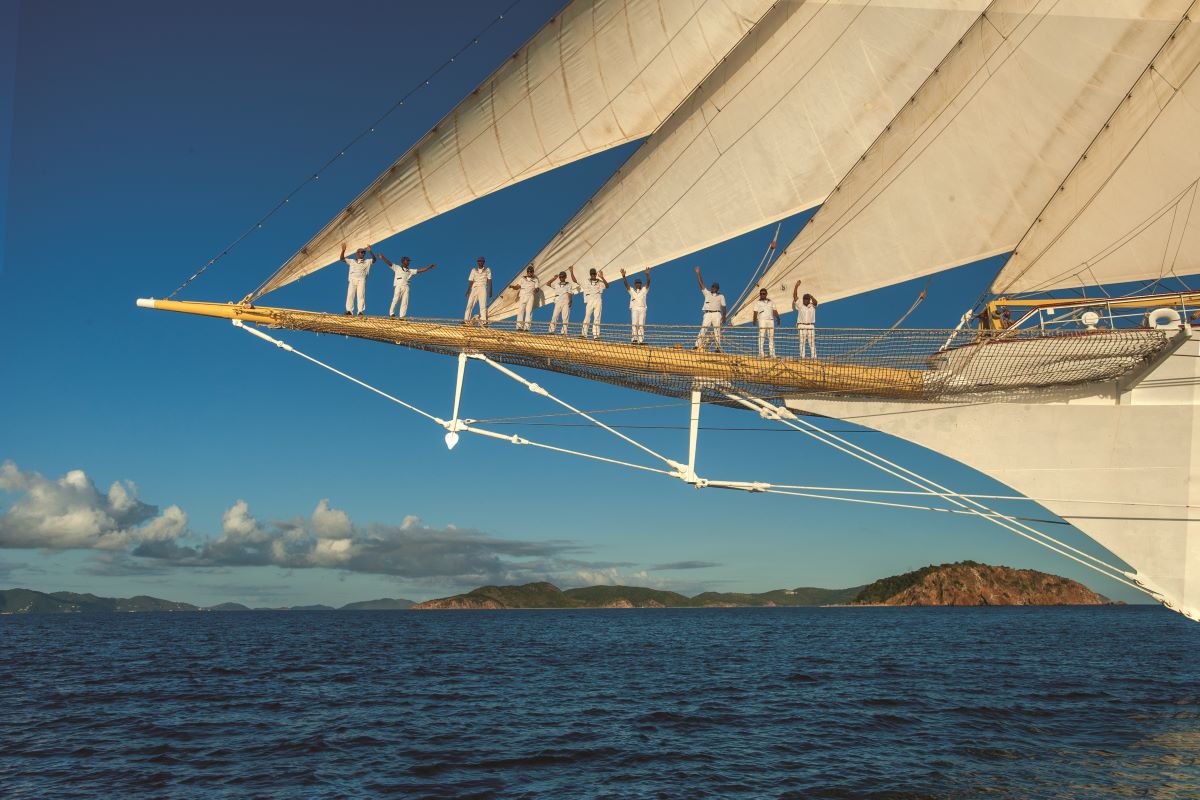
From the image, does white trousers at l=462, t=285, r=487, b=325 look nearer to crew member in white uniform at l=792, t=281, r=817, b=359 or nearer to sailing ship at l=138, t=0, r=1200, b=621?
sailing ship at l=138, t=0, r=1200, b=621

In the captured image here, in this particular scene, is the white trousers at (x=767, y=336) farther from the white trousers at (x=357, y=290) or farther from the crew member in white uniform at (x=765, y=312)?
the white trousers at (x=357, y=290)

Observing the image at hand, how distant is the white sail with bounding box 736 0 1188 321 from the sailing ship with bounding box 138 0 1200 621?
0.04m

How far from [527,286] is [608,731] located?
8.63 metres

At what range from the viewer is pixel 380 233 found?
15938 mm

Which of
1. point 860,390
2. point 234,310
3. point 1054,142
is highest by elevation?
point 1054,142

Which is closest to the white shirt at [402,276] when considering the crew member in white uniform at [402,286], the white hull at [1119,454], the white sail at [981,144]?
the crew member in white uniform at [402,286]

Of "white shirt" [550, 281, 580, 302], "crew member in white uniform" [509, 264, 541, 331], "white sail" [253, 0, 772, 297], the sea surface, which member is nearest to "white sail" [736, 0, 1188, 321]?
"white shirt" [550, 281, 580, 302]

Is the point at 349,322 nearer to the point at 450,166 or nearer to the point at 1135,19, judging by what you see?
the point at 450,166

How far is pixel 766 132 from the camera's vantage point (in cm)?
1816

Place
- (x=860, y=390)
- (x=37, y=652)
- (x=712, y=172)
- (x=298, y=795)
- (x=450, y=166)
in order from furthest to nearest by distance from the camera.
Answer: (x=37, y=652) < (x=712, y=172) < (x=450, y=166) < (x=860, y=390) < (x=298, y=795)

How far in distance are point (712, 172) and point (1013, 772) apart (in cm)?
1126

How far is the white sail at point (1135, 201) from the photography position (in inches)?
617

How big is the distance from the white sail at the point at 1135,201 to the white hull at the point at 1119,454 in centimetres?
337

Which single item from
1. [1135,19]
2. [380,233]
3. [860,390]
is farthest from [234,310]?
[1135,19]
